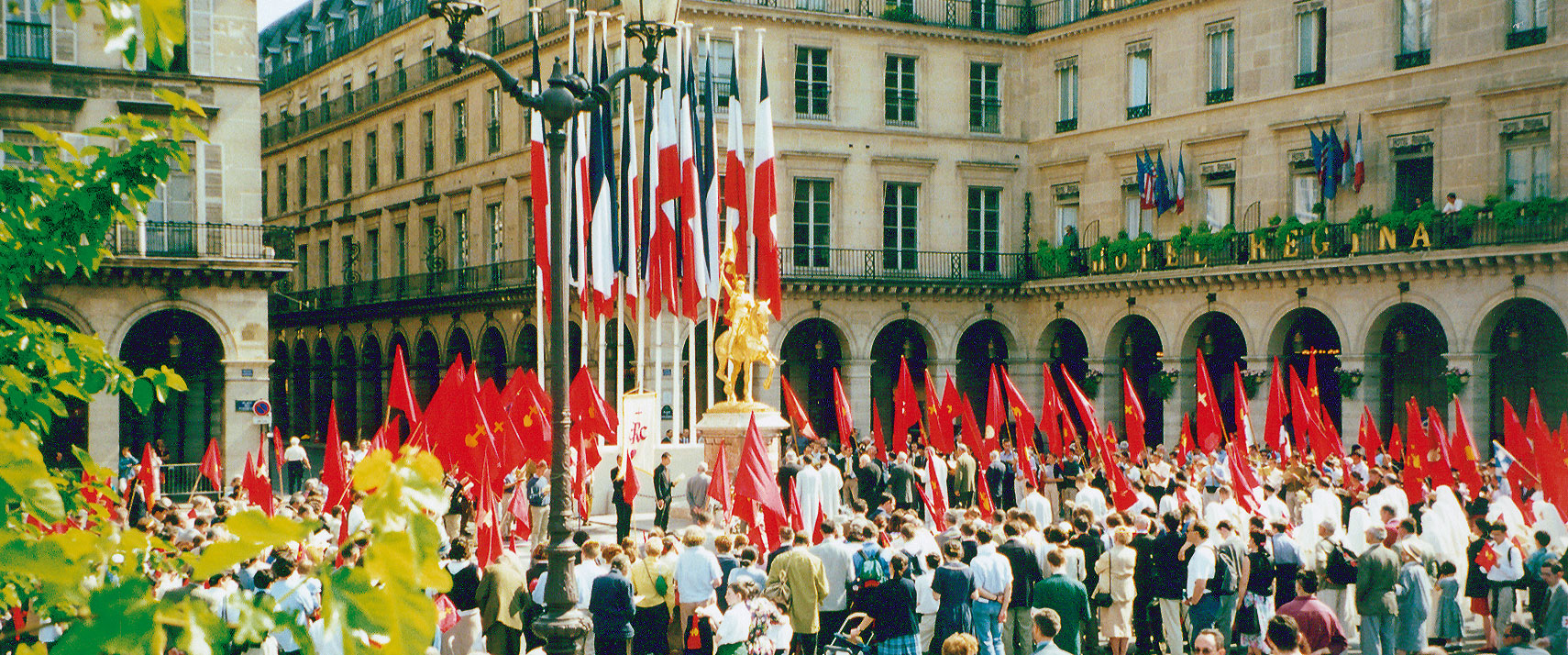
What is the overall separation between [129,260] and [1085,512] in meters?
22.4

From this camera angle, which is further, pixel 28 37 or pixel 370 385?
pixel 370 385

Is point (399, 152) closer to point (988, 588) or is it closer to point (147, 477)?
point (147, 477)

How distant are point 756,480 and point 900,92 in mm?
24366

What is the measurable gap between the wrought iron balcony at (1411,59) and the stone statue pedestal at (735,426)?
17.4m

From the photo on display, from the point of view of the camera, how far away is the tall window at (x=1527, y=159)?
29391mm

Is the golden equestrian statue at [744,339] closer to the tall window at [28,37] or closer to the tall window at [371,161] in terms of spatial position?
A: the tall window at [28,37]

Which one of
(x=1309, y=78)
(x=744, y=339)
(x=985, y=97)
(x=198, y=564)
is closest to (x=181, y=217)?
(x=744, y=339)

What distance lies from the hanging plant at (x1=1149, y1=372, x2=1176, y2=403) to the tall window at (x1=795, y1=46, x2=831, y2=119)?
10.6 m

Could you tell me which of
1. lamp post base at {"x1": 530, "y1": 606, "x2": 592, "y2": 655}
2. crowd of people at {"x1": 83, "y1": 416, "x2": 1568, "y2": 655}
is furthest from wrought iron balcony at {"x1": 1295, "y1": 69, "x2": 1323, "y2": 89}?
lamp post base at {"x1": 530, "y1": 606, "x2": 592, "y2": 655}

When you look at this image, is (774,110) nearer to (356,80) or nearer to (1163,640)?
(356,80)

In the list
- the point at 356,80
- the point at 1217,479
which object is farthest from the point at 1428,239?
the point at 356,80

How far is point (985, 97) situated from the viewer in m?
39.2

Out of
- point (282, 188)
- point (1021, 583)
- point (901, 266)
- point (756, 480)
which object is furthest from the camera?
point (282, 188)

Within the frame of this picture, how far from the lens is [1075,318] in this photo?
38156 millimetres
